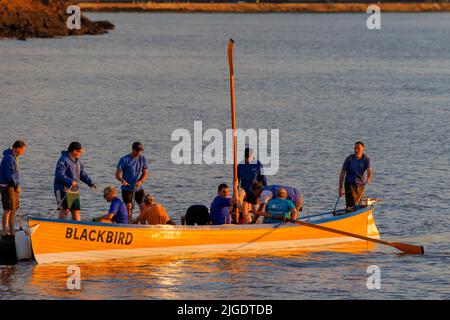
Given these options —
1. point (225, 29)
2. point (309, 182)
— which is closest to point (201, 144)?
point (309, 182)

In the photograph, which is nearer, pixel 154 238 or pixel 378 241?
pixel 154 238

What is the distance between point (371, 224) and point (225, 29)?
164990mm

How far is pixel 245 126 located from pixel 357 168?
2648cm

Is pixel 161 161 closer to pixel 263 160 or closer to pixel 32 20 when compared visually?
pixel 263 160

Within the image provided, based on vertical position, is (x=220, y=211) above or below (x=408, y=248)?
above

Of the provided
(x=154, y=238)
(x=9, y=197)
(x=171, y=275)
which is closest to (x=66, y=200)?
(x=9, y=197)

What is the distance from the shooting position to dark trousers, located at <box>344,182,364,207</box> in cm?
2783

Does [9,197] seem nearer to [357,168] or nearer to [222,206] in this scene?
[222,206]

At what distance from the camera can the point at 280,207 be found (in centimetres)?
2555

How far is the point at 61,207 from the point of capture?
82.5 ft

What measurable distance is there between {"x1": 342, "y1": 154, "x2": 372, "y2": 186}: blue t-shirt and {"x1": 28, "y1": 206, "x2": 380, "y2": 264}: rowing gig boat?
1002 millimetres

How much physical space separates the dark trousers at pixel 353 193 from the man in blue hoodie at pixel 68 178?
269 inches

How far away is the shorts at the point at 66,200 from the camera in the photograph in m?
25.0

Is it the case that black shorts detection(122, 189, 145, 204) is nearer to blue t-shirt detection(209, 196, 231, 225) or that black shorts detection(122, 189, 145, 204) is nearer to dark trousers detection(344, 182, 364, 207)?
blue t-shirt detection(209, 196, 231, 225)
